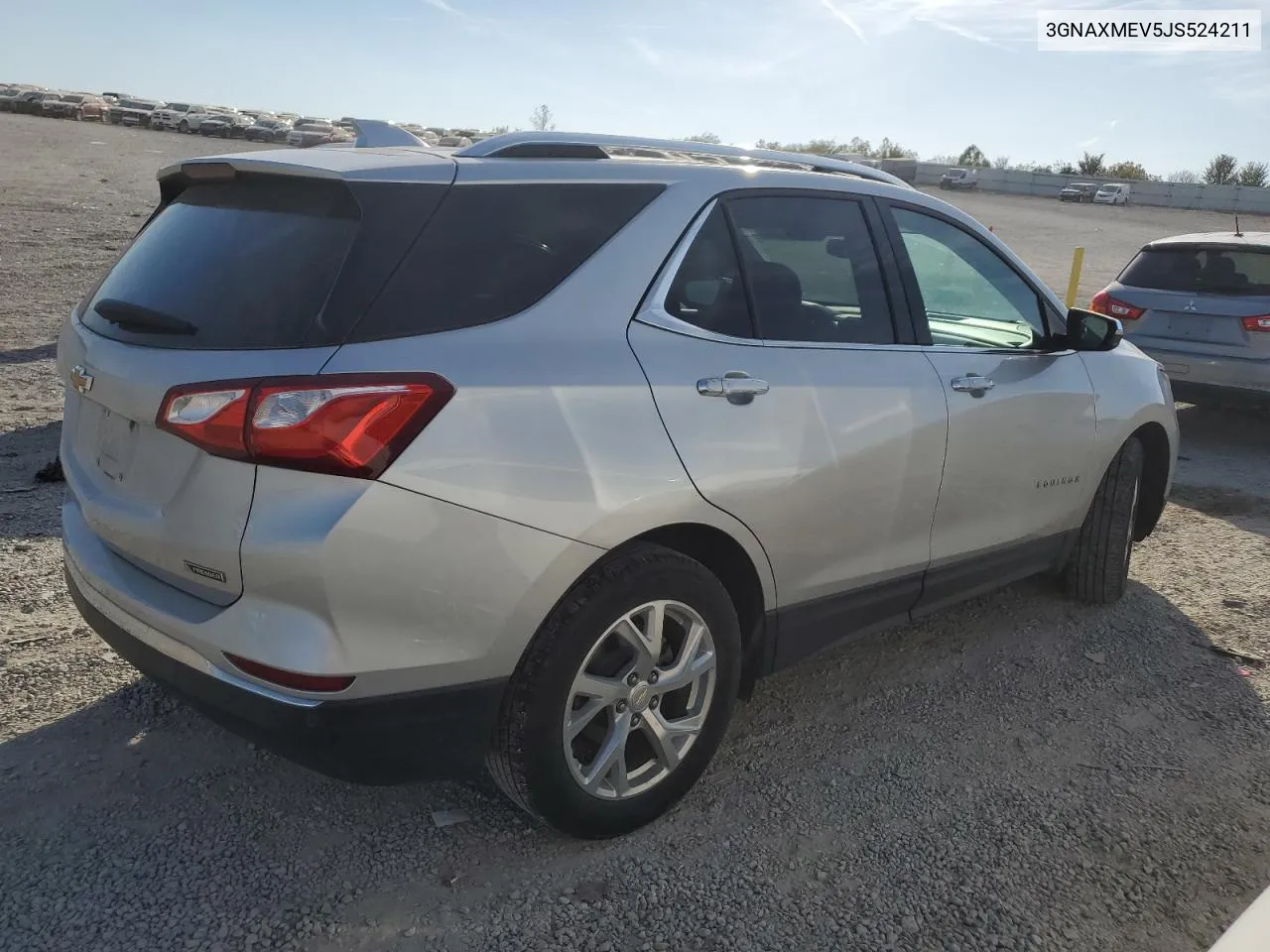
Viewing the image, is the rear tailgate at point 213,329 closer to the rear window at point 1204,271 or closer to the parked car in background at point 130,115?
the rear window at point 1204,271

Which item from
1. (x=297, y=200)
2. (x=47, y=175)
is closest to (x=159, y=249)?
(x=297, y=200)

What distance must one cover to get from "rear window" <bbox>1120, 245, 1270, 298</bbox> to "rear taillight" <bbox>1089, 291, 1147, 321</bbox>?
0.19 metres

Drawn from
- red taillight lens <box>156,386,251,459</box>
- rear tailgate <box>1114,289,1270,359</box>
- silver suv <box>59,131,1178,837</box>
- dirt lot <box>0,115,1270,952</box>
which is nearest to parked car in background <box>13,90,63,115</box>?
rear tailgate <box>1114,289,1270,359</box>

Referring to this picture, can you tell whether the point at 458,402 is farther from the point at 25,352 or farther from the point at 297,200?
the point at 25,352

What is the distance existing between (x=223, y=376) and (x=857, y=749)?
2.30m

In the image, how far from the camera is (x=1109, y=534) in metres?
4.65

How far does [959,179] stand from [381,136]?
60.1 m

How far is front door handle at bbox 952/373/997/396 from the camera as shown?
11.9ft

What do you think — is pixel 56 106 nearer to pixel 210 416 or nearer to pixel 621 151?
pixel 621 151

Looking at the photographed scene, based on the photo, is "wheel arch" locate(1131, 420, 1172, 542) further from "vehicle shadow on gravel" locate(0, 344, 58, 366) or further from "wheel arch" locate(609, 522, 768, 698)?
"vehicle shadow on gravel" locate(0, 344, 58, 366)

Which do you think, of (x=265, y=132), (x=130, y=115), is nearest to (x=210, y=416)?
(x=265, y=132)

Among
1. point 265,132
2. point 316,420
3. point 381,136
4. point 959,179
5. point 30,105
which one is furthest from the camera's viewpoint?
point 959,179

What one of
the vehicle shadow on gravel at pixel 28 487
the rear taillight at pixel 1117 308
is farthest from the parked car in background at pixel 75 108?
the rear taillight at pixel 1117 308

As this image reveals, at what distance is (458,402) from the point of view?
2381 mm
